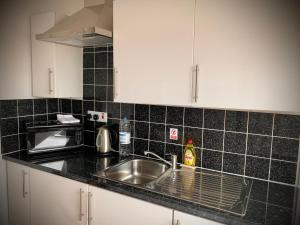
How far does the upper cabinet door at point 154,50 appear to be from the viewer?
1.37 meters

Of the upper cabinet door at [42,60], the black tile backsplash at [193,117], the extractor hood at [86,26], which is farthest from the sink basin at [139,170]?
the extractor hood at [86,26]

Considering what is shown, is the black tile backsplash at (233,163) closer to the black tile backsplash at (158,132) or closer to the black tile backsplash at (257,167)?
the black tile backsplash at (257,167)

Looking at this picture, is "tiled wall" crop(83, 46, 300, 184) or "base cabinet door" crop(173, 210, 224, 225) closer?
"base cabinet door" crop(173, 210, 224, 225)

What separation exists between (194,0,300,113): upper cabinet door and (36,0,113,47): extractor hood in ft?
2.13

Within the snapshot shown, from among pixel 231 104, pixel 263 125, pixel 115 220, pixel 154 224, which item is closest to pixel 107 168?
pixel 115 220

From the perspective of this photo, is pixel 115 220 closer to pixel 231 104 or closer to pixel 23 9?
pixel 231 104

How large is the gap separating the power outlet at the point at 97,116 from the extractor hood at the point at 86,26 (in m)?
0.66

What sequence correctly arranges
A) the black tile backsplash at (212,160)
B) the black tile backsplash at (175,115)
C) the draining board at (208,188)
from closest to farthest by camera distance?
the draining board at (208,188) < the black tile backsplash at (212,160) < the black tile backsplash at (175,115)

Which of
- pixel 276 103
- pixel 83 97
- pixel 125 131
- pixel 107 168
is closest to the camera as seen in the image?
pixel 276 103

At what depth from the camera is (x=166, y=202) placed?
125 cm

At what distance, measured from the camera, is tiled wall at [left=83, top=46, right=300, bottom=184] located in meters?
1.47

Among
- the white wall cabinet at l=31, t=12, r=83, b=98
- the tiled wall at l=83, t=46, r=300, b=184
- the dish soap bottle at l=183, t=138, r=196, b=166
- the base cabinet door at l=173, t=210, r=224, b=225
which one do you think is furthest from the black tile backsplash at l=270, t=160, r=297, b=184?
the white wall cabinet at l=31, t=12, r=83, b=98

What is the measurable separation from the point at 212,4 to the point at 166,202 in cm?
105

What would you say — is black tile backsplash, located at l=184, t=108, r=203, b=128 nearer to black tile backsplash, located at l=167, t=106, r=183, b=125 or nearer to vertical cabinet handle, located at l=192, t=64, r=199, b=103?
black tile backsplash, located at l=167, t=106, r=183, b=125
